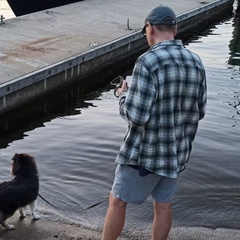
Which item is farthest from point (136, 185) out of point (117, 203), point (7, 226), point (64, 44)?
point (64, 44)

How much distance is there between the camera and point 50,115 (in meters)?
9.34

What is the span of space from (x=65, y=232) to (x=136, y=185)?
A: 1262mm

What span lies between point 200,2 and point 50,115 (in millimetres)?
13125

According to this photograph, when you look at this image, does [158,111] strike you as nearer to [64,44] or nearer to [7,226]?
[7,226]

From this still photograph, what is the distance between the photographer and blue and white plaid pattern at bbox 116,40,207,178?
325 centimetres

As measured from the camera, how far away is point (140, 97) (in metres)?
3.24

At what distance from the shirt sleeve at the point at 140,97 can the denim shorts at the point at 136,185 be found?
1.31 feet

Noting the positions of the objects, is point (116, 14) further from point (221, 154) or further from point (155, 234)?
point (155, 234)

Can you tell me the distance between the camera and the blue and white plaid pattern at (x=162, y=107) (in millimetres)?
3246

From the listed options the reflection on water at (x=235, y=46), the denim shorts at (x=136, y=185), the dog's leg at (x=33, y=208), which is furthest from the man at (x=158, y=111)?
the reflection on water at (x=235, y=46)

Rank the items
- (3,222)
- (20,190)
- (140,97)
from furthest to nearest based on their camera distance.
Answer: (20,190), (3,222), (140,97)

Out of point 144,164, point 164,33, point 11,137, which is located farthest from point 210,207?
point 11,137

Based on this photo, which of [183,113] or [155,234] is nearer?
[183,113]

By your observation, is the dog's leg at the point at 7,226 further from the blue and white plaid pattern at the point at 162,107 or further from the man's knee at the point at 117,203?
the blue and white plaid pattern at the point at 162,107
